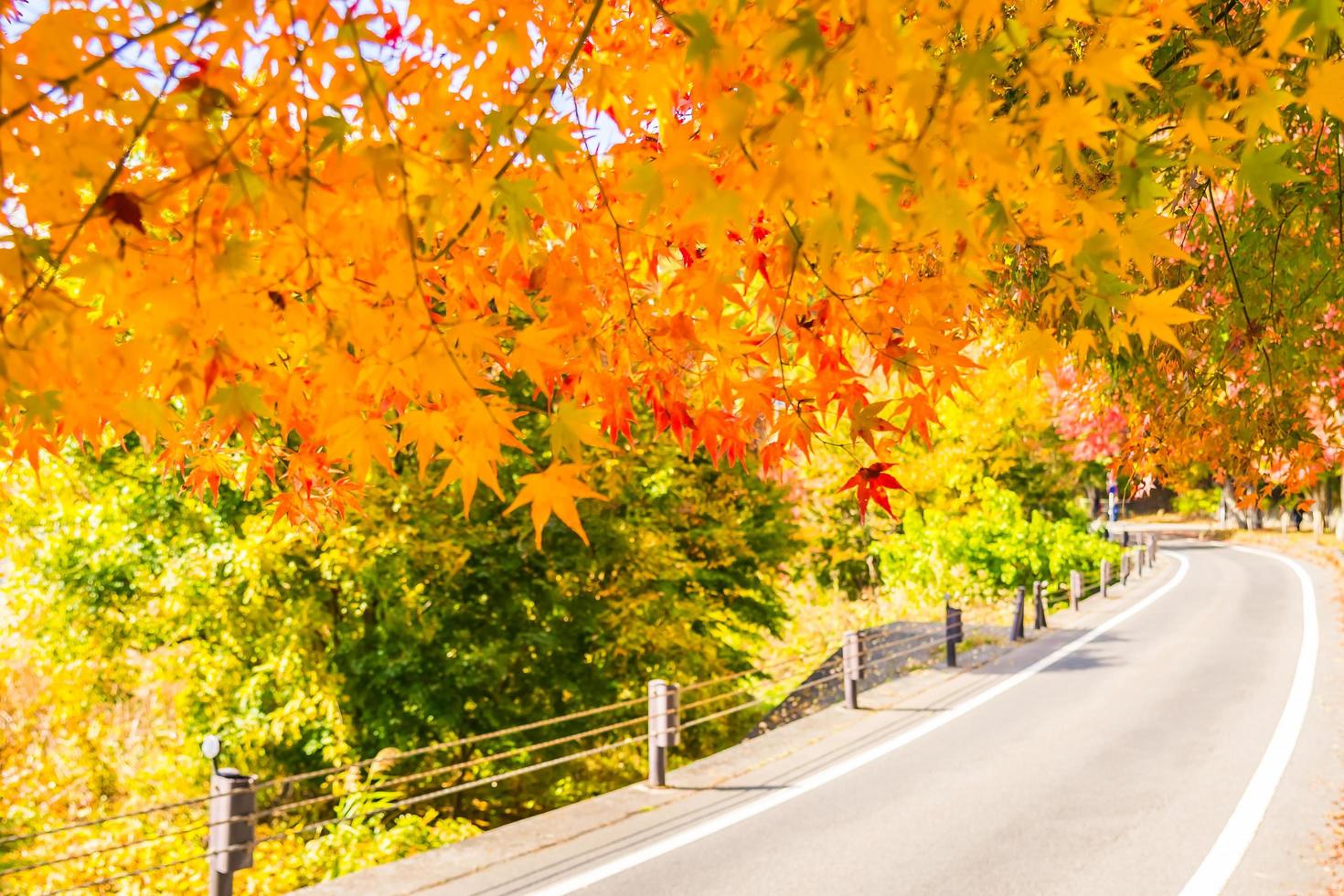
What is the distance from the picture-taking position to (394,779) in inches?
336

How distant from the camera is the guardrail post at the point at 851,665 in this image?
11719 mm

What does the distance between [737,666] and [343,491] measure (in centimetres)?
1087

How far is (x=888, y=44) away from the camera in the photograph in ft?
5.82

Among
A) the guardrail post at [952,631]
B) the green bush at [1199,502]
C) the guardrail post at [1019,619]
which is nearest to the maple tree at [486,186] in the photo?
the guardrail post at [952,631]

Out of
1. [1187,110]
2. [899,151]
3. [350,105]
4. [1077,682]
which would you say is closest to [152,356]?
[350,105]

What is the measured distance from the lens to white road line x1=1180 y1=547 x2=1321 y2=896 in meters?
6.75

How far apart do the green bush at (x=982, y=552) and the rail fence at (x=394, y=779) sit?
4.07 m

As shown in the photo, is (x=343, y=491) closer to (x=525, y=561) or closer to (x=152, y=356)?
(x=152, y=356)

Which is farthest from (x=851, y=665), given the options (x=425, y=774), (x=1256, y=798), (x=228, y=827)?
(x=228, y=827)

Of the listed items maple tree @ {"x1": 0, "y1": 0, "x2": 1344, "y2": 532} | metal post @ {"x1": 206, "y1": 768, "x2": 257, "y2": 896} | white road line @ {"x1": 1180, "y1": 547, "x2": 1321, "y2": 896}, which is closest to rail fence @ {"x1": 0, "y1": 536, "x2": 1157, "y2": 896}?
metal post @ {"x1": 206, "y1": 768, "x2": 257, "y2": 896}

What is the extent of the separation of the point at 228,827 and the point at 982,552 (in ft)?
64.4

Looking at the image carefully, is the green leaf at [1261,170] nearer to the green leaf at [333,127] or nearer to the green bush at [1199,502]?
the green leaf at [333,127]

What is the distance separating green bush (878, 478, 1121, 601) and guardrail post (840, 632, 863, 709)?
37.7 feet

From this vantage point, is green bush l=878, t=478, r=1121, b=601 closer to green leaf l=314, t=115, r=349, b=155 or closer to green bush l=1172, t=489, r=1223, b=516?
green leaf l=314, t=115, r=349, b=155
